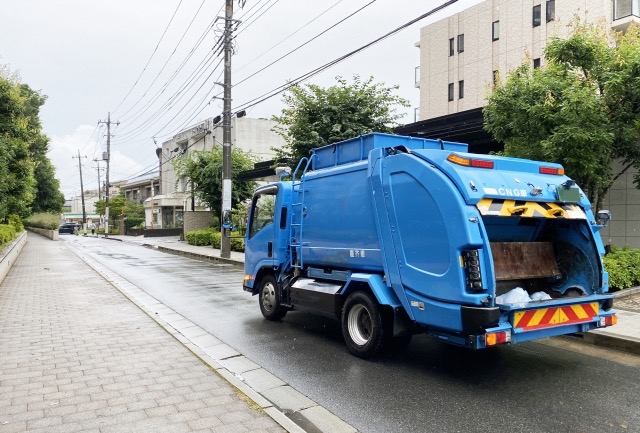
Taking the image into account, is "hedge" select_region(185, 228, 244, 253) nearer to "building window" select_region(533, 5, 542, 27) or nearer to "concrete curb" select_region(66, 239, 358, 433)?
"concrete curb" select_region(66, 239, 358, 433)

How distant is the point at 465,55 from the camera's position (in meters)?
29.1

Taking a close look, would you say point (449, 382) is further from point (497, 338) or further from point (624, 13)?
point (624, 13)

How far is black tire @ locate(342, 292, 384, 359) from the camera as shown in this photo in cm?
569

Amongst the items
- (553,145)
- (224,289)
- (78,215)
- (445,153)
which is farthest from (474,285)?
(78,215)

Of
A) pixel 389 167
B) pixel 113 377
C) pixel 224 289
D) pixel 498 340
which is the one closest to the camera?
pixel 498 340

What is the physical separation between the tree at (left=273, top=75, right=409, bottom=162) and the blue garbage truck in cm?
716

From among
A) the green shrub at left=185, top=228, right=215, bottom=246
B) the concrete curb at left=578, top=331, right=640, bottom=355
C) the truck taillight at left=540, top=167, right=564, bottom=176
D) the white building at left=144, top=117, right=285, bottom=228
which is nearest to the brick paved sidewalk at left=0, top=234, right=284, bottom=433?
the truck taillight at left=540, top=167, right=564, bottom=176

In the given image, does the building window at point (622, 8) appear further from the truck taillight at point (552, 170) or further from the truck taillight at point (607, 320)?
the truck taillight at point (607, 320)

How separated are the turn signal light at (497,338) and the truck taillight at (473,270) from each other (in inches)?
17.5

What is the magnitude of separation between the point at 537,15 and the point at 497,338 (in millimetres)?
25919

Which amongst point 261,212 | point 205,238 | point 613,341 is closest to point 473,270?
point 613,341

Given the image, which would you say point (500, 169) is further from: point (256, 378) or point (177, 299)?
point (177, 299)

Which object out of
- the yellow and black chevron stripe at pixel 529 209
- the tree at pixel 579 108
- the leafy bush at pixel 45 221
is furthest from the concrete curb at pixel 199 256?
the leafy bush at pixel 45 221

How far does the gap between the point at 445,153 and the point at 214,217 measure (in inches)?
1052
